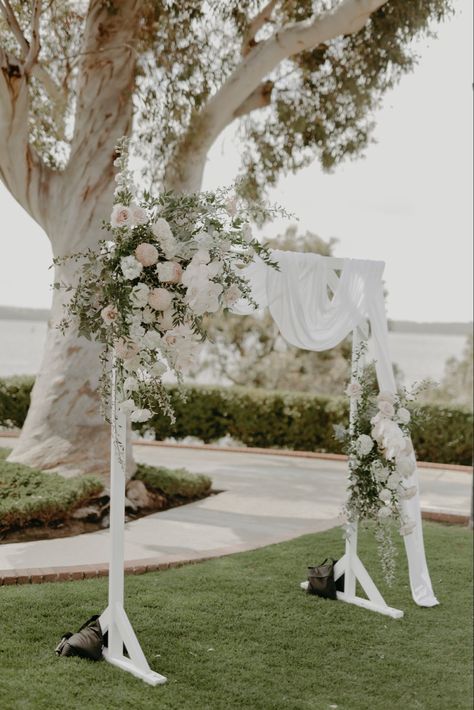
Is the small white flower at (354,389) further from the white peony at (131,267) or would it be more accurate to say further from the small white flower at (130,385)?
the white peony at (131,267)

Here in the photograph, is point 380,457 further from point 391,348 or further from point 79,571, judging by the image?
point 391,348

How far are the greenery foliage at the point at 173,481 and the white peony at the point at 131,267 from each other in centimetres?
437

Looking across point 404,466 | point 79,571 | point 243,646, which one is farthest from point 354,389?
point 79,571

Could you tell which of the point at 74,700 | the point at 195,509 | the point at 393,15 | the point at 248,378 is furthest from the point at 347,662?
the point at 248,378

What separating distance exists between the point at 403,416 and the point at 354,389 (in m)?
0.35

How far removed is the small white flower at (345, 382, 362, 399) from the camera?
5469 mm

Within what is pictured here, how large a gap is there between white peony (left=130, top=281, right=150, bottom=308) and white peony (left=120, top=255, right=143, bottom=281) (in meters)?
0.05

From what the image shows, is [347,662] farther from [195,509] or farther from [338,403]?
[338,403]

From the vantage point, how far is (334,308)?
19.0 ft

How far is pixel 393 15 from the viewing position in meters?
9.02

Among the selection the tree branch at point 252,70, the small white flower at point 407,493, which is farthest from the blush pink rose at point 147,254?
the tree branch at point 252,70

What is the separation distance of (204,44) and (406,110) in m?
29.1

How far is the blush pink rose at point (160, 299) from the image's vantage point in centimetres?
380

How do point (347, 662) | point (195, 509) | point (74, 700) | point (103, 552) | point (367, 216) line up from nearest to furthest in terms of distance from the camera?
point (74, 700) → point (347, 662) → point (103, 552) → point (195, 509) → point (367, 216)
